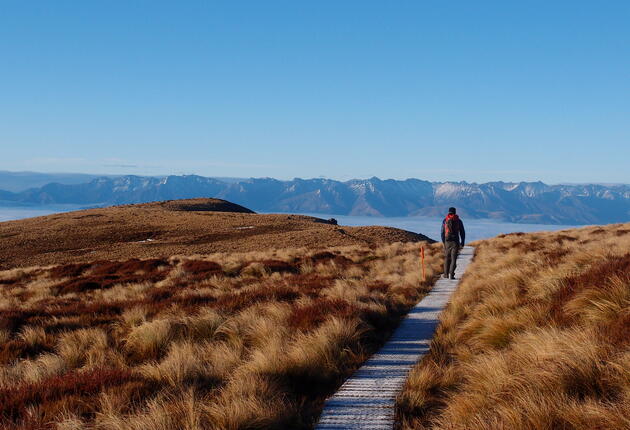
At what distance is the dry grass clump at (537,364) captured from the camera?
12.8 feet

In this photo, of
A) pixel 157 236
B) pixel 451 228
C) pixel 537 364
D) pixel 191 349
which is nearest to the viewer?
pixel 537 364

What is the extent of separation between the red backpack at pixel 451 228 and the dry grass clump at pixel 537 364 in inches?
308

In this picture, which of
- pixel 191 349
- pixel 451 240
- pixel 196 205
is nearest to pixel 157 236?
pixel 196 205

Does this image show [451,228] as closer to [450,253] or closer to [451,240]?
[451,240]

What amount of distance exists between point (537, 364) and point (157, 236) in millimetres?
56475

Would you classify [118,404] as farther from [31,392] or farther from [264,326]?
[264,326]

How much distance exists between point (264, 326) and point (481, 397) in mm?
4401

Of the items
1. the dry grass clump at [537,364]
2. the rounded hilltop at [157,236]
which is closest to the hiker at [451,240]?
the dry grass clump at [537,364]

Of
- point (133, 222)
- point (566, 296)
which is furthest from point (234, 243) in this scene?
point (566, 296)

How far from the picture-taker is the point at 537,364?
4.89 meters

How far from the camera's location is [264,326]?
8211 mm

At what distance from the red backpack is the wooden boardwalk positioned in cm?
734

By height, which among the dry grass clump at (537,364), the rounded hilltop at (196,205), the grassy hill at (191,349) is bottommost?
the rounded hilltop at (196,205)

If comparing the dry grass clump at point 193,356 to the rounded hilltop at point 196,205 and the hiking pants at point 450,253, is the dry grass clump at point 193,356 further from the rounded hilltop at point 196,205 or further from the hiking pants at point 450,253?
the rounded hilltop at point 196,205
